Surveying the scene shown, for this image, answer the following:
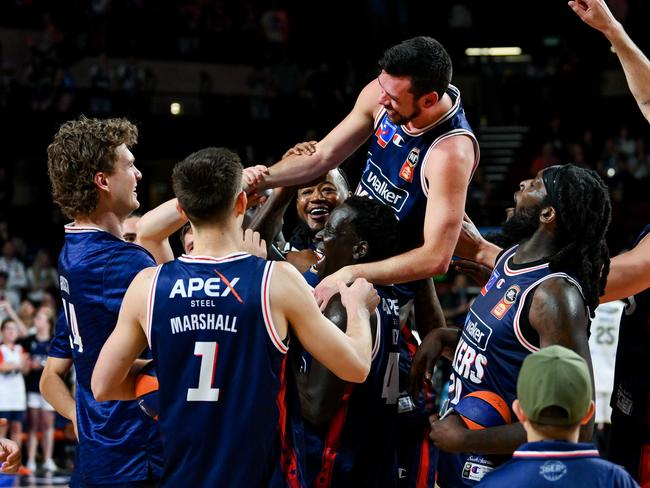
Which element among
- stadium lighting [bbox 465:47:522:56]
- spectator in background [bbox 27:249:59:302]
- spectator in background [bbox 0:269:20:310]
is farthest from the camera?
stadium lighting [bbox 465:47:522:56]

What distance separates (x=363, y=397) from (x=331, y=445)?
253 mm

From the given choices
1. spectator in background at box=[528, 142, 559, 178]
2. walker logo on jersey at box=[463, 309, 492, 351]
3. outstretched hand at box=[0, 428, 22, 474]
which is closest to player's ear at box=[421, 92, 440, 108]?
walker logo on jersey at box=[463, 309, 492, 351]

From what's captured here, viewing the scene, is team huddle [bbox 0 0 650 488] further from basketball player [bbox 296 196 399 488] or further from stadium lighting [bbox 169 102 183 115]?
stadium lighting [bbox 169 102 183 115]

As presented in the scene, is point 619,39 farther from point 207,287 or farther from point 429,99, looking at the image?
point 207,287

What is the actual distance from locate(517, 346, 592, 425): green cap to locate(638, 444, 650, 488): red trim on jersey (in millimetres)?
1876

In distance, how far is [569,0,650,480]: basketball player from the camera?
436 centimetres

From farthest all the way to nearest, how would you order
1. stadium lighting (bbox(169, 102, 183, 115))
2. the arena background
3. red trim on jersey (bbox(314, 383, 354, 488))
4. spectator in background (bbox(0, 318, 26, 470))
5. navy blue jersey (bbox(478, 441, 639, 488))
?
stadium lighting (bbox(169, 102, 183, 115)) → the arena background → spectator in background (bbox(0, 318, 26, 470)) → red trim on jersey (bbox(314, 383, 354, 488)) → navy blue jersey (bbox(478, 441, 639, 488))

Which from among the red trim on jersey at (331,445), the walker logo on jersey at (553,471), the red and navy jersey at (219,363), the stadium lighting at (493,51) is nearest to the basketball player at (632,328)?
the red trim on jersey at (331,445)

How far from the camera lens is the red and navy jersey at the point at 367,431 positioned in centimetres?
442

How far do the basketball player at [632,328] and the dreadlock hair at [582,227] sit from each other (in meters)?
0.43

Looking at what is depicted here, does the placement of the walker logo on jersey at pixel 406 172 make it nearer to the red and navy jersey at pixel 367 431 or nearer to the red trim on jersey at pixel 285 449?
the red and navy jersey at pixel 367 431

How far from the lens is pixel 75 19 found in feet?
64.8

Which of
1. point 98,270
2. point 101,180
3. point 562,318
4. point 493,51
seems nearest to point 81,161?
point 101,180

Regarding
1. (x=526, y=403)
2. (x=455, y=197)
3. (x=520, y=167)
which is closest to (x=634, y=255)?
(x=455, y=197)
